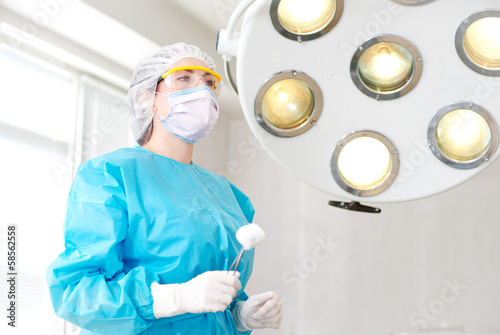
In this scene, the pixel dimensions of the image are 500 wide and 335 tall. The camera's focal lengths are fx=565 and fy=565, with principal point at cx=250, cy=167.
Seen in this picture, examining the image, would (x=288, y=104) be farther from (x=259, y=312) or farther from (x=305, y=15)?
(x=259, y=312)

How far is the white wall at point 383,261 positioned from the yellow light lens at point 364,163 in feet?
8.59

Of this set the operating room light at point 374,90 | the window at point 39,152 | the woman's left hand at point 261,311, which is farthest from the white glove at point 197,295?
the window at point 39,152

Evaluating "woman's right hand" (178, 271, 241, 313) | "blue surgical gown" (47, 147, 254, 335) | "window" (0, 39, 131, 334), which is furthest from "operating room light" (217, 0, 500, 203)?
"window" (0, 39, 131, 334)

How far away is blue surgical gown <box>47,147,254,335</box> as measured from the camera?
1314mm

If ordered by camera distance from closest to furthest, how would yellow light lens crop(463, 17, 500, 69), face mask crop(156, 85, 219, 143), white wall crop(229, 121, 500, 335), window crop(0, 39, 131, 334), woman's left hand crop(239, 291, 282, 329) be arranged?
yellow light lens crop(463, 17, 500, 69) < woman's left hand crop(239, 291, 282, 329) < face mask crop(156, 85, 219, 143) < window crop(0, 39, 131, 334) < white wall crop(229, 121, 500, 335)

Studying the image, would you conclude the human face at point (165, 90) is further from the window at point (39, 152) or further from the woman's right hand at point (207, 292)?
the window at point (39, 152)

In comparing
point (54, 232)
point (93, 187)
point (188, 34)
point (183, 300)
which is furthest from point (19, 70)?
point (183, 300)

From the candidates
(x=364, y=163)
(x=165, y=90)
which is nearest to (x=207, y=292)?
(x=364, y=163)

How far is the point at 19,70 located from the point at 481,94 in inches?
96.6

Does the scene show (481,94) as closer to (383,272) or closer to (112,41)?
(112,41)

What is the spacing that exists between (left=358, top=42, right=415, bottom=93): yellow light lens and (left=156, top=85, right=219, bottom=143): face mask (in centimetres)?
70

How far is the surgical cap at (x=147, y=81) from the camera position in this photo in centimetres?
178

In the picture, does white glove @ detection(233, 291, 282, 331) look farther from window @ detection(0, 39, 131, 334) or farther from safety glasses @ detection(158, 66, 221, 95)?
window @ detection(0, 39, 131, 334)

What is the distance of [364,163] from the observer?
114cm
